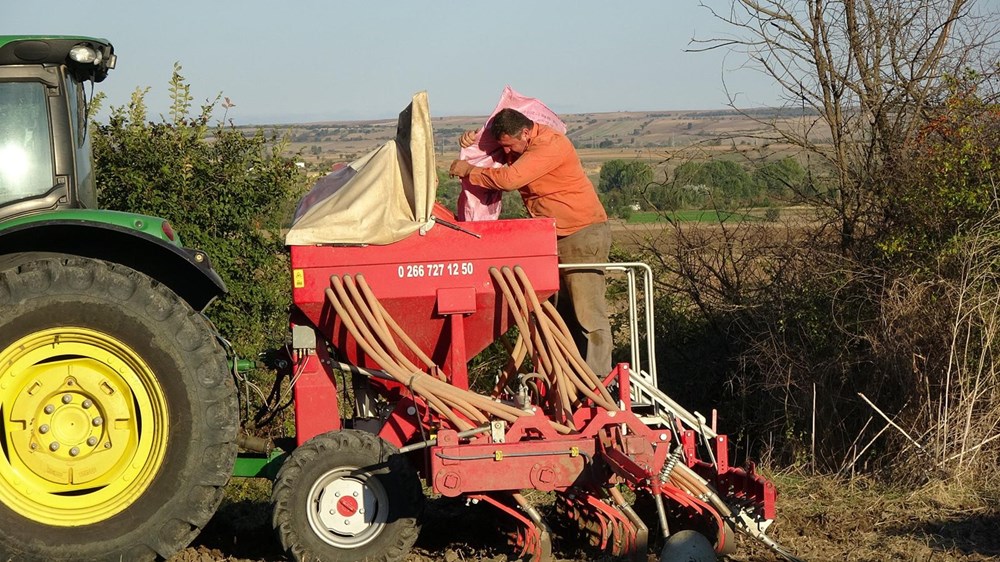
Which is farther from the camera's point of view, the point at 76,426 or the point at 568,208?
the point at 568,208

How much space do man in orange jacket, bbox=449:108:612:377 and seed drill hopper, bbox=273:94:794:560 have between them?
0.40 m

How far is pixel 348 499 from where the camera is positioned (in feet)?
18.6

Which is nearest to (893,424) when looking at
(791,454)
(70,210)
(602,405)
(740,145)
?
(791,454)

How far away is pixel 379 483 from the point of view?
5680 millimetres

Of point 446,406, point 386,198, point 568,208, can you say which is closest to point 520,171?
point 568,208

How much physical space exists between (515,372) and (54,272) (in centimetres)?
251

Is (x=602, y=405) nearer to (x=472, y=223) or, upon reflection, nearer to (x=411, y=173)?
(x=472, y=223)

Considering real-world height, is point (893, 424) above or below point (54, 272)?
below

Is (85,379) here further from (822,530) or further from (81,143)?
(822,530)

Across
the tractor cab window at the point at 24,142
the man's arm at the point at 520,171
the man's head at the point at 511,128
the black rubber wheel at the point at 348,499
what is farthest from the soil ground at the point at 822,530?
the man's head at the point at 511,128

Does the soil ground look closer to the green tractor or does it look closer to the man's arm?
the green tractor

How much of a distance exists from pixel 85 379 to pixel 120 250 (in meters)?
0.70

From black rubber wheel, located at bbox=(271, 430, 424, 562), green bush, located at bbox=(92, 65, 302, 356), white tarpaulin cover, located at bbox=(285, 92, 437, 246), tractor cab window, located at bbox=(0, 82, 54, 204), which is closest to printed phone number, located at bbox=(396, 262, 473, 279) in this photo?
white tarpaulin cover, located at bbox=(285, 92, 437, 246)

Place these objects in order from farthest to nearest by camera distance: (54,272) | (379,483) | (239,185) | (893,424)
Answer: (239,185)
(893,424)
(379,483)
(54,272)
